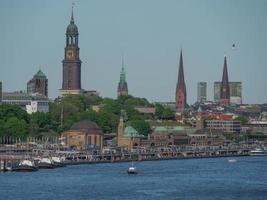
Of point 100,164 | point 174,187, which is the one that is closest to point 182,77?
point 100,164

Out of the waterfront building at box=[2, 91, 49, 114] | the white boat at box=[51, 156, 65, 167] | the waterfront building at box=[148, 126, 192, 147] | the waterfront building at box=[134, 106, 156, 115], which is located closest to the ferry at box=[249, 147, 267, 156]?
the waterfront building at box=[148, 126, 192, 147]

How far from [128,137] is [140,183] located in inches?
1927

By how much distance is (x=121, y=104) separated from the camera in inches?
5876

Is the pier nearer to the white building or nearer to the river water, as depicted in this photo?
the river water

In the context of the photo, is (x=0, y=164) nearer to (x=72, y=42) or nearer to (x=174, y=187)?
(x=174, y=187)

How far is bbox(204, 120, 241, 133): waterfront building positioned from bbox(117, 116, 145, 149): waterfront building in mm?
23904

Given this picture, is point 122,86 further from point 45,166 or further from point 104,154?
point 45,166

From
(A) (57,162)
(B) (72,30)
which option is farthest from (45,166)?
(B) (72,30)

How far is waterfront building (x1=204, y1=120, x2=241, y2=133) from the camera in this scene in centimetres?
14738

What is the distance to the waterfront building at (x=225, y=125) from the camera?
14738cm

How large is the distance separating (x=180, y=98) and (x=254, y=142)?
29643 mm

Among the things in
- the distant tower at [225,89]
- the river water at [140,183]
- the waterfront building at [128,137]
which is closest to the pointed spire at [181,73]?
the distant tower at [225,89]

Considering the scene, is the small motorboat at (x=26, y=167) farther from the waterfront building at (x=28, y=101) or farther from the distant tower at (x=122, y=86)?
the distant tower at (x=122, y=86)

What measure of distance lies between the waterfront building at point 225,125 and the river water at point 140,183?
185 feet
